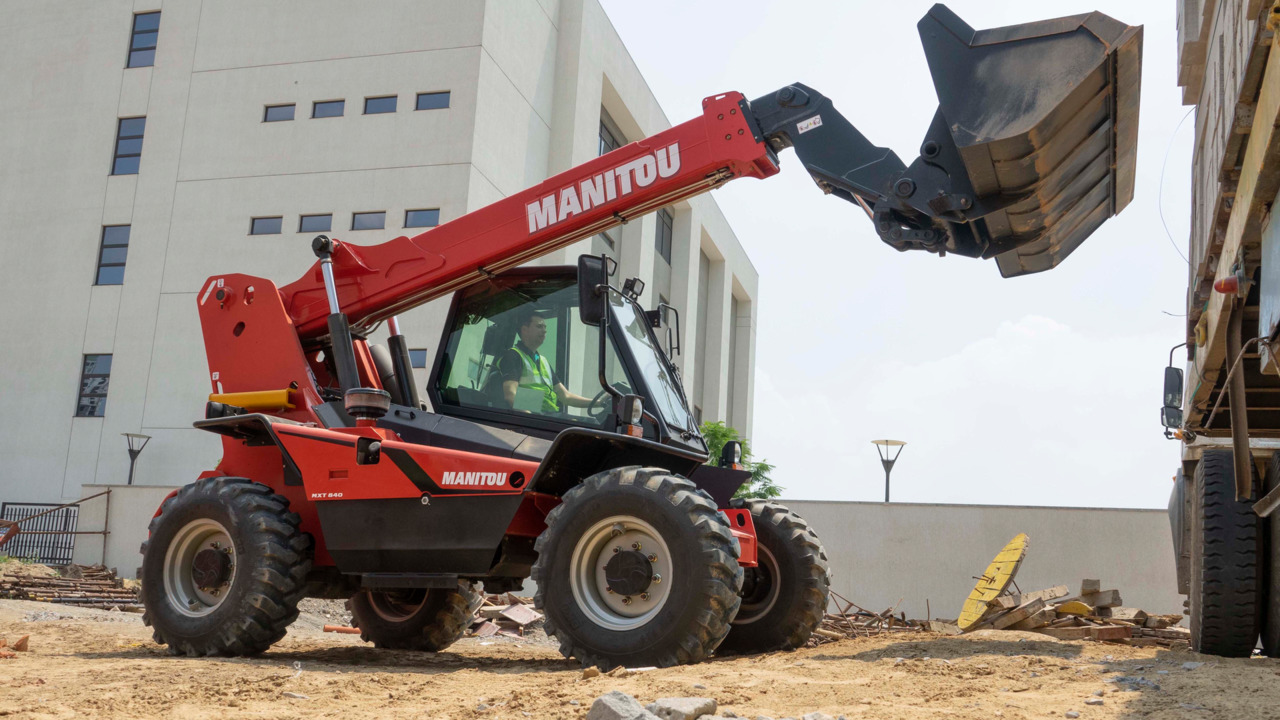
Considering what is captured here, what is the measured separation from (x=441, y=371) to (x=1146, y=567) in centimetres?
1499

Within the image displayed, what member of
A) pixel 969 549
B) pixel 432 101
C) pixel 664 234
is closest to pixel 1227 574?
pixel 969 549

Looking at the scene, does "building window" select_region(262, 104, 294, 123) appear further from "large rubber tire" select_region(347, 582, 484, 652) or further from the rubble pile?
the rubble pile

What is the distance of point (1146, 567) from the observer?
1916 centimetres

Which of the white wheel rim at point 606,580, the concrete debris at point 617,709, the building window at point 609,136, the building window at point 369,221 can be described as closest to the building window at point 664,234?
the building window at point 609,136

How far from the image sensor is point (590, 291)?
7.58 meters

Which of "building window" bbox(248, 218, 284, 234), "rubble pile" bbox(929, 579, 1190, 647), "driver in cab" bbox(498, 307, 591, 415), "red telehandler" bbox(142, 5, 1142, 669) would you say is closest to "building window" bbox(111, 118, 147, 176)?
"building window" bbox(248, 218, 284, 234)

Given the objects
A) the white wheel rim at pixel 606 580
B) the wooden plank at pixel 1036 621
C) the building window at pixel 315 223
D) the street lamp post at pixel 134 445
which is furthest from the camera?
the building window at pixel 315 223

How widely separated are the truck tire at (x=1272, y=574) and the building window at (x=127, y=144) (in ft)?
95.4

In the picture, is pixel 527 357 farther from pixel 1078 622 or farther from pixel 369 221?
pixel 369 221

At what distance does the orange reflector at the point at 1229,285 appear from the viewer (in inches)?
255

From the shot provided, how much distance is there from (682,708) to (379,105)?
2582cm

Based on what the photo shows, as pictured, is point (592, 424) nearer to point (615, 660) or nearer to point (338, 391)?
point (615, 660)

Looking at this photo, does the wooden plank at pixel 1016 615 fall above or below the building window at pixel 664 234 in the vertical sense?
below

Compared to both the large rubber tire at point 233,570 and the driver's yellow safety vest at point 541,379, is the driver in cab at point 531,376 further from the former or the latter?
the large rubber tire at point 233,570
